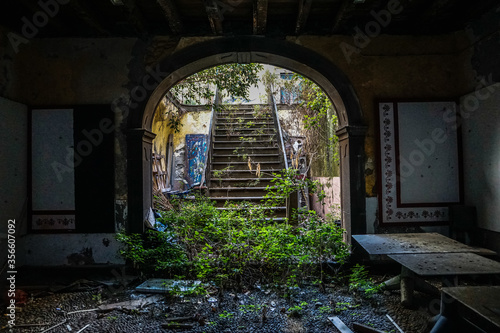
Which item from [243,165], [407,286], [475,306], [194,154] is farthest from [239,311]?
[194,154]

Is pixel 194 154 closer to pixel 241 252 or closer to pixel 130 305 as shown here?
pixel 241 252

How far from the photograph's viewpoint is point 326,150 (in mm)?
8672

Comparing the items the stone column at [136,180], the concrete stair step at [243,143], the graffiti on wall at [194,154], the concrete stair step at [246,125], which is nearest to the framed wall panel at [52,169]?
the stone column at [136,180]

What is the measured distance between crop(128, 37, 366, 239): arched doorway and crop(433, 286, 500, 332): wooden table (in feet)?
7.75

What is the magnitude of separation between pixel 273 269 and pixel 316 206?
17.3ft

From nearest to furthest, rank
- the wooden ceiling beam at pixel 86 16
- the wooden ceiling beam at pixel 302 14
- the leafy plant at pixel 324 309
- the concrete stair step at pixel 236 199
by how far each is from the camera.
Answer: the leafy plant at pixel 324 309, the wooden ceiling beam at pixel 86 16, the wooden ceiling beam at pixel 302 14, the concrete stair step at pixel 236 199

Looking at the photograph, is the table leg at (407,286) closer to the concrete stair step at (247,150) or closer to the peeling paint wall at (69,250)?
the peeling paint wall at (69,250)

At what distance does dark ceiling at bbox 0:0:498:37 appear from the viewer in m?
3.95

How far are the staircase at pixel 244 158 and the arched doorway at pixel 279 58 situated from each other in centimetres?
175

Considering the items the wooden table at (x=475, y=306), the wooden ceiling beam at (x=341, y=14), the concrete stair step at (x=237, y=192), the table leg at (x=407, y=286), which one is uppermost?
the wooden ceiling beam at (x=341, y=14)

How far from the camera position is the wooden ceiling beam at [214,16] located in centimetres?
383

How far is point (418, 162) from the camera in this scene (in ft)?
15.0

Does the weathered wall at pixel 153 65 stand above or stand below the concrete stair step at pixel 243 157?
above

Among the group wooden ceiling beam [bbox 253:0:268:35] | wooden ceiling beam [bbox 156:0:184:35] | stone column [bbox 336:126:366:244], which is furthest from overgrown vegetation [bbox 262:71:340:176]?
wooden ceiling beam [bbox 156:0:184:35]
